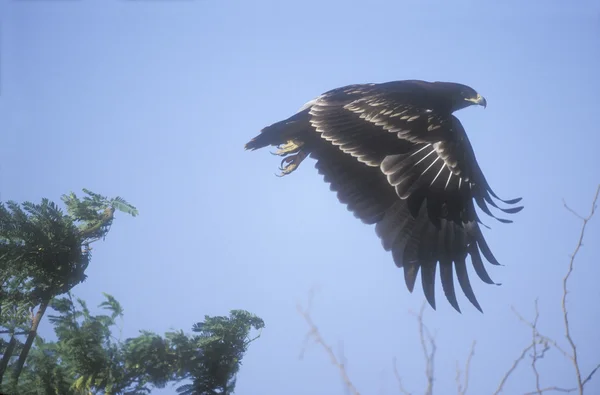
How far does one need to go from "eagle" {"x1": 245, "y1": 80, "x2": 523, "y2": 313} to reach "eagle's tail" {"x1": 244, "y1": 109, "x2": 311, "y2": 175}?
0.39 meters

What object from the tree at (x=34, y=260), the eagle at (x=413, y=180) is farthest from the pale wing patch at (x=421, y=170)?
the tree at (x=34, y=260)

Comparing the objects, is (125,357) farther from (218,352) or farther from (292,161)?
(292,161)

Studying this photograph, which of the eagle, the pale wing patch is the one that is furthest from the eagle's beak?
the pale wing patch

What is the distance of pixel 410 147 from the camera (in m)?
3.85

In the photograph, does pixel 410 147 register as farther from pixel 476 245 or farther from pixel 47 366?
pixel 47 366

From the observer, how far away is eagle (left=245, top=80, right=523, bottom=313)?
151 inches

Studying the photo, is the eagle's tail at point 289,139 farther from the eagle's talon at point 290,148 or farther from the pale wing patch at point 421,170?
the pale wing patch at point 421,170

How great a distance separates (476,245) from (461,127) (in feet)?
3.04

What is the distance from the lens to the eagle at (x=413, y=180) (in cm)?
383

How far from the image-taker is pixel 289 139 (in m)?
4.82

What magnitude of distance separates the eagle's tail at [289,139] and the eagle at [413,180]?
390mm

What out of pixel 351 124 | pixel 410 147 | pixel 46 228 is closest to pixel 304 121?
pixel 351 124

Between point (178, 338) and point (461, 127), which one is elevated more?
point (461, 127)

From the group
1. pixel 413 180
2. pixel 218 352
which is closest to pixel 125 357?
pixel 218 352
